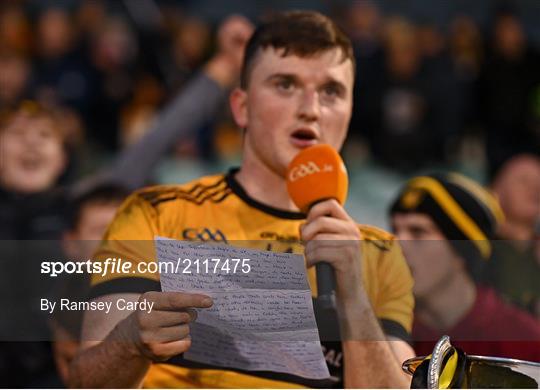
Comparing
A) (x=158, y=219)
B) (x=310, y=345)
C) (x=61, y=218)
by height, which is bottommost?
(x=310, y=345)

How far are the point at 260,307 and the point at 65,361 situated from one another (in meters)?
1.59

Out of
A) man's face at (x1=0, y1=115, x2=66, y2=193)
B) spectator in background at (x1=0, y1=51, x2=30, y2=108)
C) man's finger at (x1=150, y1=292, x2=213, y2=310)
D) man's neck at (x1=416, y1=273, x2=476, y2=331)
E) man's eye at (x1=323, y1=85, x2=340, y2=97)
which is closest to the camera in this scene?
man's finger at (x1=150, y1=292, x2=213, y2=310)

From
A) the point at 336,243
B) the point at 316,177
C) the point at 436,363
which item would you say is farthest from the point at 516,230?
the point at 436,363

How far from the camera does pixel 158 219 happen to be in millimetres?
2887

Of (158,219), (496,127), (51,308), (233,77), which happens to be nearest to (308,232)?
(158,219)

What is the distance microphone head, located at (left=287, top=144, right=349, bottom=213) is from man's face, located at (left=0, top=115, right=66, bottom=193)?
2645mm

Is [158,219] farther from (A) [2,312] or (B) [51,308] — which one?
(A) [2,312]

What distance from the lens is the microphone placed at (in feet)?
8.16

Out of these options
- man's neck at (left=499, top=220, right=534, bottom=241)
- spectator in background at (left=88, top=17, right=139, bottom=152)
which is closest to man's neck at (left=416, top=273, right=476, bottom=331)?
man's neck at (left=499, top=220, right=534, bottom=241)

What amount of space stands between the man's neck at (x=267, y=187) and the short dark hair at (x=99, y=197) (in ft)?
4.26

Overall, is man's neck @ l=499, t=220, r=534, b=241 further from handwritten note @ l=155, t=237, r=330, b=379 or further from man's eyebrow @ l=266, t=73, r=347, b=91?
handwritten note @ l=155, t=237, r=330, b=379

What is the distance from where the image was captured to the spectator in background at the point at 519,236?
14.5 feet

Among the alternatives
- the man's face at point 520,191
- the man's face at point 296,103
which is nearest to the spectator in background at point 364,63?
the man's face at point 520,191

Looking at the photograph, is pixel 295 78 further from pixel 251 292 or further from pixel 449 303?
pixel 449 303
